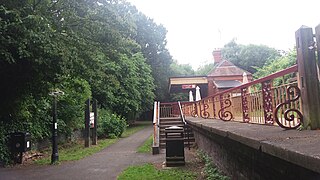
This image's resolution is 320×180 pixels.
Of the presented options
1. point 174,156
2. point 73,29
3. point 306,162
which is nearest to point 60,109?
point 73,29

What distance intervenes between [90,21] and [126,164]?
4.71 meters

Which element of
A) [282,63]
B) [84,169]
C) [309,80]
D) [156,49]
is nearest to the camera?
[309,80]

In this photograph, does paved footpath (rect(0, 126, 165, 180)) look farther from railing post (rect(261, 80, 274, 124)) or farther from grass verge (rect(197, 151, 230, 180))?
railing post (rect(261, 80, 274, 124))

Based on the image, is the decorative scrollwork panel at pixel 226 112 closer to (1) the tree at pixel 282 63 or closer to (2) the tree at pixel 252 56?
(1) the tree at pixel 282 63

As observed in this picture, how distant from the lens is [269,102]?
5234mm

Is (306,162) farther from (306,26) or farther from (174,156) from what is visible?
(174,156)

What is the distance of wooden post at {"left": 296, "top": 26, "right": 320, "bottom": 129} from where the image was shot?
381 cm

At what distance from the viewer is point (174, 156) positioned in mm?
9266

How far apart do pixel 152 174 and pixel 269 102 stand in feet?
13.1

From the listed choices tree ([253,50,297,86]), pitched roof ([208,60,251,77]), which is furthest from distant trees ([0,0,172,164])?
pitched roof ([208,60,251,77])

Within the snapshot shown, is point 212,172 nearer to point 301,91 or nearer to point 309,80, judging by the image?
point 301,91

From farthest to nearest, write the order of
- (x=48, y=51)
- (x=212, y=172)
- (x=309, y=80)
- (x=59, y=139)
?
(x=59, y=139)
(x=48, y=51)
(x=212, y=172)
(x=309, y=80)

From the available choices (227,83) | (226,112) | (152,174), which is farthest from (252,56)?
(152,174)

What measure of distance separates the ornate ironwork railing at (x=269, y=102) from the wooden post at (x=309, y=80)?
16 centimetres
